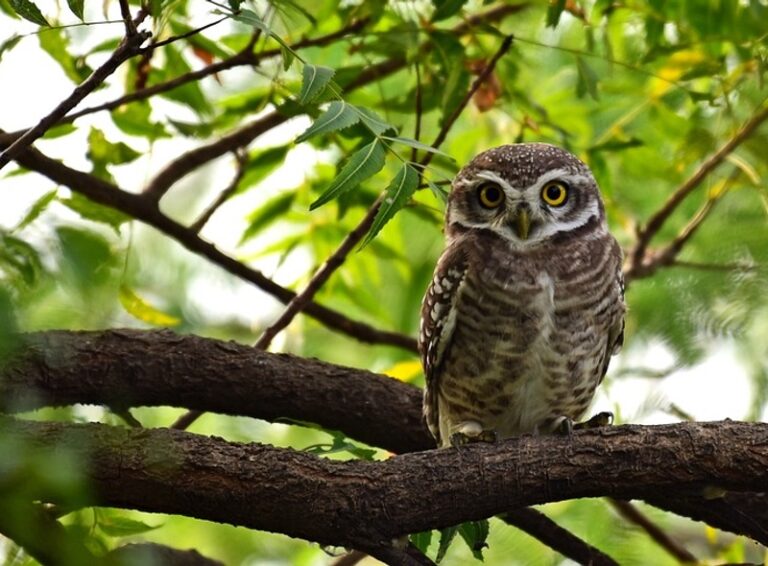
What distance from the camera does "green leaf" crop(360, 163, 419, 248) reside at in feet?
6.41

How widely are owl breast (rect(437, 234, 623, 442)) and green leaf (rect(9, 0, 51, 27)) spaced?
4.36 ft

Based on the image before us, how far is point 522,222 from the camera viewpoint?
2.95m

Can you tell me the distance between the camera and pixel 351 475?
2.21 meters

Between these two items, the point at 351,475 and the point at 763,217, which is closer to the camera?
the point at 351,475

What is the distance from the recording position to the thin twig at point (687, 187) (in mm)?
3393

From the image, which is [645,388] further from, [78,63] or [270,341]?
[78,63]

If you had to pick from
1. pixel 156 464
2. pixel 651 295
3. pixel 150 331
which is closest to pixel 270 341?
pixel 150 331

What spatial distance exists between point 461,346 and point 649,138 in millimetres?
1509

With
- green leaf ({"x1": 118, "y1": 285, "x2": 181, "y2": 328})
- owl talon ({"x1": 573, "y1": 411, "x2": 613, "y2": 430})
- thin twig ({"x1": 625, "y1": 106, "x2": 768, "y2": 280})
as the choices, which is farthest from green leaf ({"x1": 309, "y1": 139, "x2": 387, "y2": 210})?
thin twig ({"x1": 625, "y1": 106, "x2": 768, "y2": 280})

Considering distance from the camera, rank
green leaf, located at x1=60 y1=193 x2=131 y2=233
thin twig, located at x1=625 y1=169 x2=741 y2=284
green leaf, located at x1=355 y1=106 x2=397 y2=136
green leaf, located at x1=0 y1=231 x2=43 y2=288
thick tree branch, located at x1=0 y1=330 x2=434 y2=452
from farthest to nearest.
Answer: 1. thin twig, located at x1=625 y1=169 x2=741 y2=284
2. thick tree branch, located at x1=0 y1=330 x2=434 y2=452
3. green leaf, located at x1=60 y1=193 x2=131 y2=233
4. green leaf, located at x1=355 y1=106 x2=397 y2=136
5. green leaf, located at x1=0 y1=231 x2=43 y2=288

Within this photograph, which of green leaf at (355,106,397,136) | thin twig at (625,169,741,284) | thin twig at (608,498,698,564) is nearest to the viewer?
green leaf at (355,106,397,136)

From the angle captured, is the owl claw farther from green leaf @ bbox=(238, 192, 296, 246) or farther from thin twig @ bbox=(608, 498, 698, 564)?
green leaf @ bbox=(238, 192, 296, 246)

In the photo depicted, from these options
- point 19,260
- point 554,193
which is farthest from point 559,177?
point 19,260

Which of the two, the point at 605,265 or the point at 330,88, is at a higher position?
the point at 605,265
